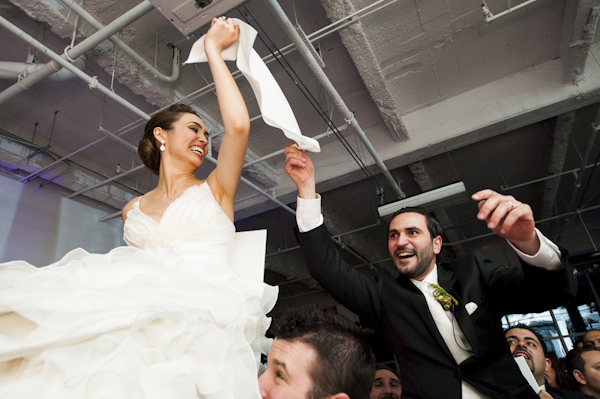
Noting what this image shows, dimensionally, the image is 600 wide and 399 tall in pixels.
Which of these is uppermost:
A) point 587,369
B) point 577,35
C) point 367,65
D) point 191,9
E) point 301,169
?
point 367,65

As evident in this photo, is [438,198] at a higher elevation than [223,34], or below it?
higher

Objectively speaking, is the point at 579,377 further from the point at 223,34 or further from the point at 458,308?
the point at 223,34

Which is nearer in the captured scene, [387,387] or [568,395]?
[568,395]

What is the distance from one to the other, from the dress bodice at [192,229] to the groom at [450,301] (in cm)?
32

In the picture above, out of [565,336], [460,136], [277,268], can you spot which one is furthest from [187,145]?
[565,336]

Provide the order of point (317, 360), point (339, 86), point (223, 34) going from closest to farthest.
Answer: point (317, 360), point (223, 34), point (339, 86)

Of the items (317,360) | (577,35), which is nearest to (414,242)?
(317,360)

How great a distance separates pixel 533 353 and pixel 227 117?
2644 millimetres

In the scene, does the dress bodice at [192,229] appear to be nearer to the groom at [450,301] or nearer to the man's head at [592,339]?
the groom at [450,301]

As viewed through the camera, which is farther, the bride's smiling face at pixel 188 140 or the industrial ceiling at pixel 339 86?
the industrial ceiling at pixel 339 86

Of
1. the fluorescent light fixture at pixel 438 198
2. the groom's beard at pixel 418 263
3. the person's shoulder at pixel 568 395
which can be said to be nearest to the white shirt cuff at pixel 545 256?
the groom's beard at pixel 418 263

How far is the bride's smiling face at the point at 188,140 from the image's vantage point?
1492 millimetres

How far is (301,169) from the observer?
1.45 meters

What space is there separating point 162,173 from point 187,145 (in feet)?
0.52
